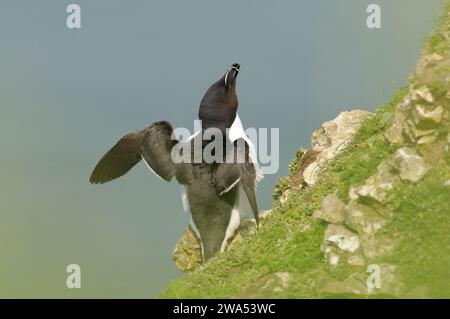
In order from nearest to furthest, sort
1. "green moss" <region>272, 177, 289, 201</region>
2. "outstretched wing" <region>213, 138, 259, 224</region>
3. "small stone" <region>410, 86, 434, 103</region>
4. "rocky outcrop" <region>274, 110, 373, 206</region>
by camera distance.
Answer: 1. "small stone" <region>410, 86, 434, 103</region>
2. "outstretched wing" <region>213, 138, 259, 224</region>
3. "rocky outcrop" <region>274, 110, 373, 206</region>
4. "green moss" <region>272, 177, 289, 201</region>

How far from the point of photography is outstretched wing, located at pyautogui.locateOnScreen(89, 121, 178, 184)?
15.7m

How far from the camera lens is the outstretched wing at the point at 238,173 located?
577 inches

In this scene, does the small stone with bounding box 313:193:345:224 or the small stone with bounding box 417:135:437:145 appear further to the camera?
the small stone with bounding box 313:193:345:224

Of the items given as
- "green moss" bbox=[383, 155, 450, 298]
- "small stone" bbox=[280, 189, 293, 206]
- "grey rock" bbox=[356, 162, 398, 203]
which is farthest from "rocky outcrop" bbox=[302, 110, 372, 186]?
"green moss" bbox=[383, 155, 450, 298]

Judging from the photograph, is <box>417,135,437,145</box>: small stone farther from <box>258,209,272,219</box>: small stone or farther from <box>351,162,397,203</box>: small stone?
<box>258,209,272,219</box>: small stone

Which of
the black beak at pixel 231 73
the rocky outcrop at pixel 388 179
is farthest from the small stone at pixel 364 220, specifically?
the black beak at pixel 231 73

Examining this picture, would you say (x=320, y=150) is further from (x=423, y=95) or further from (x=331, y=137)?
(x=423, y=95)

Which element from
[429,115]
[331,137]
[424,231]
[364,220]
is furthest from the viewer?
[331,137]

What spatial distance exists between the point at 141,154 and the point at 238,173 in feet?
8.93

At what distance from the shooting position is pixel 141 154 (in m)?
16.2

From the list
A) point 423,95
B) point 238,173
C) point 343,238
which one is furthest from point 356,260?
point 238,173

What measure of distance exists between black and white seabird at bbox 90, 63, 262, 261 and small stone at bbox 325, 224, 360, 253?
3299 millimetres

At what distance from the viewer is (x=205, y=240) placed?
15.4 m
